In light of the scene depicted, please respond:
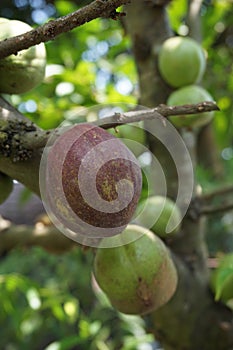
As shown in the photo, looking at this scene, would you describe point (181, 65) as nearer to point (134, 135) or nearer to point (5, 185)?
point (134, 135)

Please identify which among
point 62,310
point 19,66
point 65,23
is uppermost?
point 65,23

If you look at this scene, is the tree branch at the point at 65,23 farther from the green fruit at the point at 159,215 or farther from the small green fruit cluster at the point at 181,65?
the small green fruit cluster at the point at 181,65

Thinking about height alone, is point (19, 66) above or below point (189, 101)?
above

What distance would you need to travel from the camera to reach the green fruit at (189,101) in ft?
3.59

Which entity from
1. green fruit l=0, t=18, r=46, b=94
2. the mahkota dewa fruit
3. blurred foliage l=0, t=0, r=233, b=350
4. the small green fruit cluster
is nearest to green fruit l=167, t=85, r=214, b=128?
the small green fruit cluster

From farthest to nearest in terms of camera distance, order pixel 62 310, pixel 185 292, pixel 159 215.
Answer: pixel 62 310 < pixel 185 292 < pixel 159 215

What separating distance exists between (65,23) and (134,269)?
0.38 m

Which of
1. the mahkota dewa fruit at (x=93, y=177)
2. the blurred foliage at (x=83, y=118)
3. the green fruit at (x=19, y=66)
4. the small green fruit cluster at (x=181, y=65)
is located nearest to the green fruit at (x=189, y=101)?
the small green fruit cluster at (x=181, y=65)

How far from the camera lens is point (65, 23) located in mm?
509

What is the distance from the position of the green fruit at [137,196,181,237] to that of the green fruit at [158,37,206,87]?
351 millimetres

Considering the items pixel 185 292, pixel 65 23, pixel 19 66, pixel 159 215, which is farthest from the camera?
pixel 185 292

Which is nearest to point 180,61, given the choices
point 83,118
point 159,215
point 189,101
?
point 189,101

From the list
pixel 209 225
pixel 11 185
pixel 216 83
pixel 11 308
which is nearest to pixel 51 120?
pixel 11 308

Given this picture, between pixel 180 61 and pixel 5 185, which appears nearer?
pixel 5 185
